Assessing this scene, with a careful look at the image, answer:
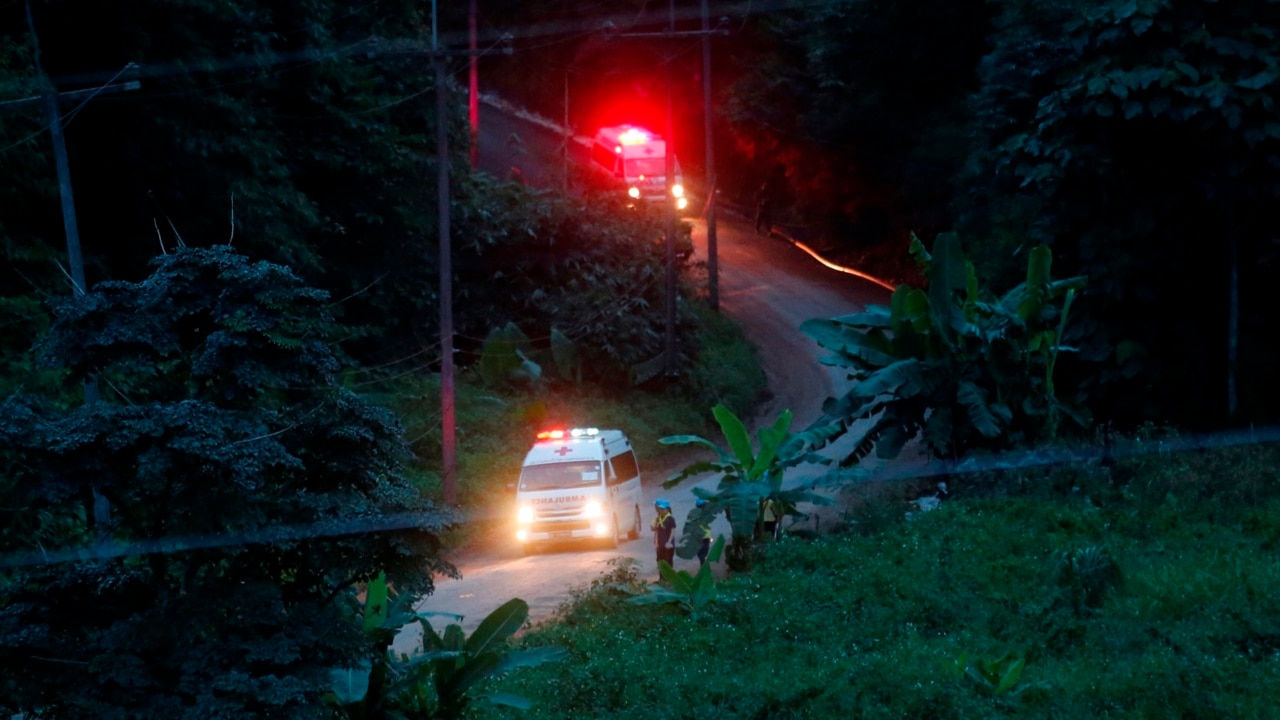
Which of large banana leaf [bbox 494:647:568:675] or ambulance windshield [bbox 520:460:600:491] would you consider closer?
large banana leaf [bbox 494:647:568:675]

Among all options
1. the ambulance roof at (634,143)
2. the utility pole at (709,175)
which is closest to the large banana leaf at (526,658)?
the utility pole at (709,175)

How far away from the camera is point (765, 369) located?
34562 millimetres

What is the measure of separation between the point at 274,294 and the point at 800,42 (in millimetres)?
37381

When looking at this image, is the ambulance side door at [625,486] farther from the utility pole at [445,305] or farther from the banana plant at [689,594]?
the banana plant at [689,594]

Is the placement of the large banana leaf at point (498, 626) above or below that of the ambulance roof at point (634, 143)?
below

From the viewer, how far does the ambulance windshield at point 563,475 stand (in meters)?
18.5

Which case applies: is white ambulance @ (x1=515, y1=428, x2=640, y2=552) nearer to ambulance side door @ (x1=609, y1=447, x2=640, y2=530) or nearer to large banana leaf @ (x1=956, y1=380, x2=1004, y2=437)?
ambulance side door @ (x1=609, y1=447, x2=640, y2=530)

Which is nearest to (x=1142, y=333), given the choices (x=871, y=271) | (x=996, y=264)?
(x=996, y=264)

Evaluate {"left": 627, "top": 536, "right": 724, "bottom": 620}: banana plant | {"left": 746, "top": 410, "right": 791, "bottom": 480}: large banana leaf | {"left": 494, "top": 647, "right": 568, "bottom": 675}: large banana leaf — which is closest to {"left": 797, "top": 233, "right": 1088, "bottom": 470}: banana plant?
{"left": 746, "top": 410, "right": 791, "bottom": 480}: large banana leaf

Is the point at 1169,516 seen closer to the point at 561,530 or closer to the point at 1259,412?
the point at 1259,412

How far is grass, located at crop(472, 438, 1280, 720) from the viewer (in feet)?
31.9

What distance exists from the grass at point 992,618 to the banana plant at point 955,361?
1.17 m

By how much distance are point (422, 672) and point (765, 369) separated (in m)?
26.4

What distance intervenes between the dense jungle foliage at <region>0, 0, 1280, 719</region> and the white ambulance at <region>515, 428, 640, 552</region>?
298cm
